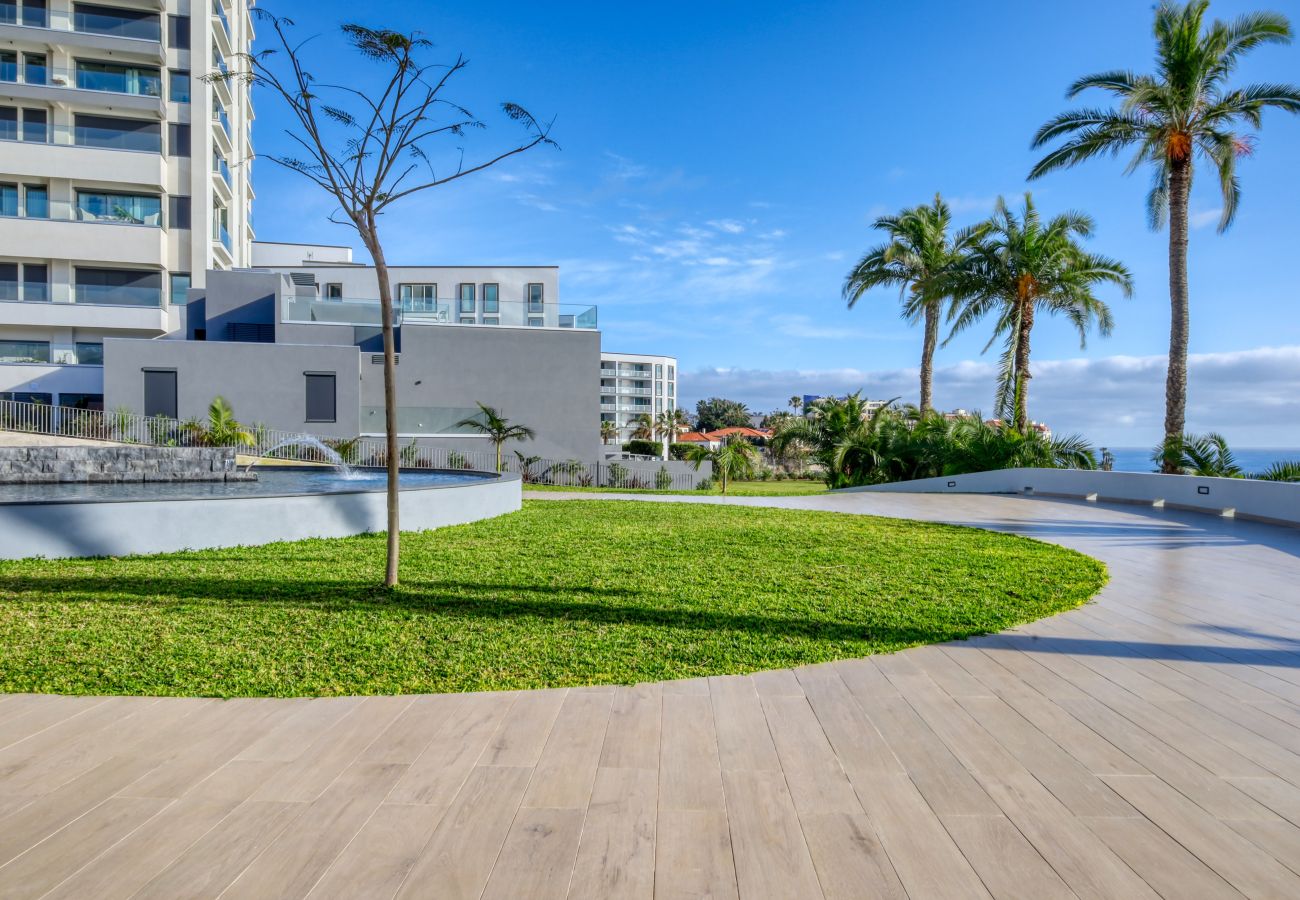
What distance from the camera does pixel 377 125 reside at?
660 centimetres

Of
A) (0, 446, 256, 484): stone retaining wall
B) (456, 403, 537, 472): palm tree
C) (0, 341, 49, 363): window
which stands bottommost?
(0, 446, 256, 484): stone retaining wall

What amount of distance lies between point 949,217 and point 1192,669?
25.3m

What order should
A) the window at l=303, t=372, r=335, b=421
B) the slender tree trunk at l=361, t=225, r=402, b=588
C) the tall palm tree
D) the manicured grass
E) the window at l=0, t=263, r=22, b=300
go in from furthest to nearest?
the window at l=0, t=263, r=22, b=300 → the tall palm tree → the window at l=303, t=372, r=335, b=421 → the slender tree trunk at l=361, t=225, r=402, b=588 → the manicured grass

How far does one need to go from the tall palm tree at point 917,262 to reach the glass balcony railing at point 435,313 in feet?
34.8

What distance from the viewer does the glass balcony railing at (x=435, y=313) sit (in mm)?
26141

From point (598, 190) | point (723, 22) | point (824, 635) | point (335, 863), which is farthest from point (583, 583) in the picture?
point (598, 190)

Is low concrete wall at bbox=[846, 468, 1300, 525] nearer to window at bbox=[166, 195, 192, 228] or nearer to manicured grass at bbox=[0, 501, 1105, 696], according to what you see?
manicured grass at bbox=[0, 501, 1105, 696]

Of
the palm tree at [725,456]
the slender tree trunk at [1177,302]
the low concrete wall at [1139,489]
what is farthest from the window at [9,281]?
the slender tree trunk at [1177,302]

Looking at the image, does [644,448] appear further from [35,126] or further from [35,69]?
[35,69]

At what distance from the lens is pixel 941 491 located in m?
18.9

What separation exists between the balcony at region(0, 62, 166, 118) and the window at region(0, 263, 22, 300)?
720cm

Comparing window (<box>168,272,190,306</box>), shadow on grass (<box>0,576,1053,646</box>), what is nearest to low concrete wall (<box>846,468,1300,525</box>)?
shadow on grass (<box>0,576,1053,646</box>)

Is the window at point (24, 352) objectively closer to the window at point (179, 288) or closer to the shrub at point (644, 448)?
the window at point (179, 288)

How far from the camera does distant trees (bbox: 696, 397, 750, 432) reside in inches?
3925
